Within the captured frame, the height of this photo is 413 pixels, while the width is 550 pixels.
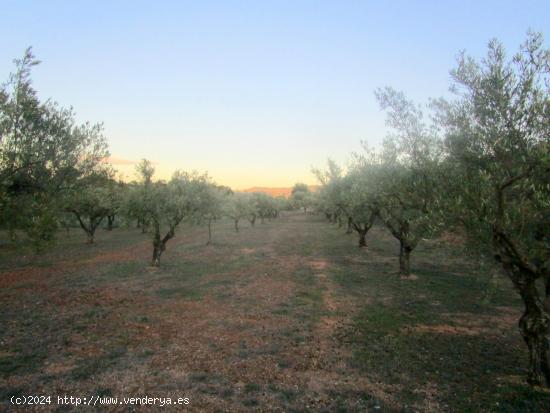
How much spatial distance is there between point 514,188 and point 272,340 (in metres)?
10.9

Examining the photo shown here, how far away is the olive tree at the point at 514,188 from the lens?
10312 millimetres

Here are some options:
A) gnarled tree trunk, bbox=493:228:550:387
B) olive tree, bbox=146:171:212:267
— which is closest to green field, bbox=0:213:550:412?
gnarled tree trunk, bbox=493:228:550:387

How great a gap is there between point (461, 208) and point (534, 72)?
4647mm

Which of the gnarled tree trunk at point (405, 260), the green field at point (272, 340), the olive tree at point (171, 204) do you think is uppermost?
the olive tree at point (171, 204)

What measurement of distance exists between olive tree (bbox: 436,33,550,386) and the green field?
1.63m

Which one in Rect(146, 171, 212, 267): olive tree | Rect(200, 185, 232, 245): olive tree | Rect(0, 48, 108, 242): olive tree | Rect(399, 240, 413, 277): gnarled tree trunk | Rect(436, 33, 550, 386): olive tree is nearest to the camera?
Rect(436, 33, 550, 386): olive tree

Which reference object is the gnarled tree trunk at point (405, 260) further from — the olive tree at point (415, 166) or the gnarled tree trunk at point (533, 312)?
the gnarled tree trunk at point (533, 312)

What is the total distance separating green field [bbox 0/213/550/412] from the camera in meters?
10.9

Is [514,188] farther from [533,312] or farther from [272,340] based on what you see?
[272,340]

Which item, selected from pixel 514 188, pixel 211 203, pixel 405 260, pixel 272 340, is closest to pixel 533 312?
pixel 514 188

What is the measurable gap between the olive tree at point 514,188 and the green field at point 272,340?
5.33 ft

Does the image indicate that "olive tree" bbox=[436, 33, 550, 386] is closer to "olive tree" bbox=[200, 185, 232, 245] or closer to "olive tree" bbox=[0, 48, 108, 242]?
"olive tree" bbox=[0, 48, 108, 242]

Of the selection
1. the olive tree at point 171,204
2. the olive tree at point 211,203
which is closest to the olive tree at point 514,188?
the olive tree at point 171,204

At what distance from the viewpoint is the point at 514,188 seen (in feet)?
36.4
